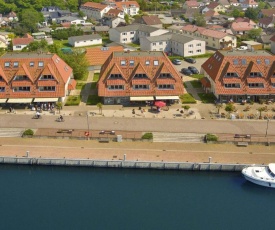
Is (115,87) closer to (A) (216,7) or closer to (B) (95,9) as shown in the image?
(B) (95,9)

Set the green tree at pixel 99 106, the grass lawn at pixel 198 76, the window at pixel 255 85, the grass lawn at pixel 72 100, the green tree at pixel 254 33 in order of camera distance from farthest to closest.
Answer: the green tree at pixel 254 33, the grass lawn at pixel 198 76, the window at pixel 255 85, the grass lawn at pixel 72 100, the green tree at pixel 99 106

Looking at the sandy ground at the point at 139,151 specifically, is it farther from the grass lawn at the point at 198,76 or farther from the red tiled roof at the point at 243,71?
the grass lawn at the point at 198,76

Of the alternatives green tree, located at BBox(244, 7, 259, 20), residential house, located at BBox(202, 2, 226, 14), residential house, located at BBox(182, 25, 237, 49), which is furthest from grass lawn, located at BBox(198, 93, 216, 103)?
residential house, located at BBox(202, 2, 226, 14)

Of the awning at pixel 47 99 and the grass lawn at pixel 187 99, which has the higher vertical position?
the awning at pixel 47 99

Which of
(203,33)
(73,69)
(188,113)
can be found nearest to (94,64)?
(73,69)

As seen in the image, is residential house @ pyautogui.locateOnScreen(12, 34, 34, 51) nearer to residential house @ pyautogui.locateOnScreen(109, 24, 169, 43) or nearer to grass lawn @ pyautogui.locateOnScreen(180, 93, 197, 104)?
residential house @ pyautogui.locateOnScreen(109, 24, 169, 43)

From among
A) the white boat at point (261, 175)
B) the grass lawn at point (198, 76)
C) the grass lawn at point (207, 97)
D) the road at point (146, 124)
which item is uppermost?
the grass lawn at point (198, 76)

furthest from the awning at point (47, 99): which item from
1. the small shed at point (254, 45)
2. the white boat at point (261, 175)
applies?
the small shed at point (254, 45)
